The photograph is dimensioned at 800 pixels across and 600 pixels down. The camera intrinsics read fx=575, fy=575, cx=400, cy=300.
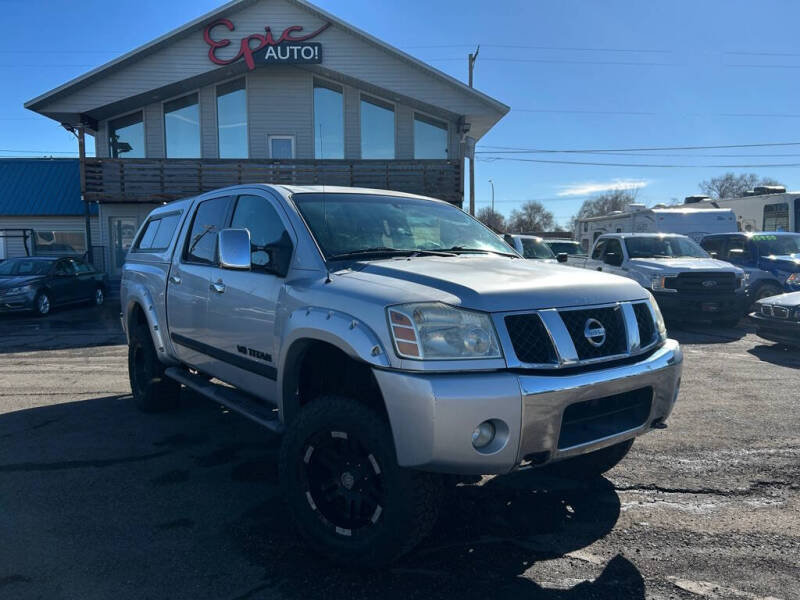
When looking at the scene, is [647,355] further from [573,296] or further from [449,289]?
[449,289]

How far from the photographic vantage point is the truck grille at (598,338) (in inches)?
110

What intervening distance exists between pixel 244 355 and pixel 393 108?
684 inches

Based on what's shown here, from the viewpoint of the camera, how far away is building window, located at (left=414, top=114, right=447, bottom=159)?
1995 cm

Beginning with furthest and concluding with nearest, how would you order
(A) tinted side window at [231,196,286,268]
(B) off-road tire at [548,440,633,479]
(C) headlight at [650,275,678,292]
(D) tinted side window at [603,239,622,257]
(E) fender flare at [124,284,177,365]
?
(D) tinted side window at [603,239,622,257]
(C) headlight at [650,275,678,292]
(E) fender flare at [124,284,177,365]
(B) off-road tire at [548,440,633,479]
(A) tinted side window at [231,196,286,268]

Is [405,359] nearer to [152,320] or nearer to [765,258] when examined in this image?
[152,320]

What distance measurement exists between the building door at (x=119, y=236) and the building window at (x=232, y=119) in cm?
416

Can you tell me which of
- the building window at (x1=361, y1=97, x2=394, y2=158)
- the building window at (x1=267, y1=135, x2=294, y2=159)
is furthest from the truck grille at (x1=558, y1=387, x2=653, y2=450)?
the building window at (x1=267, y1=135, x2=294, y2=159)

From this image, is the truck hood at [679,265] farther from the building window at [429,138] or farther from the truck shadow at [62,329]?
the building window at [429,138]

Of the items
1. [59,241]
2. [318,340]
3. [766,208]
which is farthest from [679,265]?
[59,241]

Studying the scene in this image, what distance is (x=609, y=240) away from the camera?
12586 mm

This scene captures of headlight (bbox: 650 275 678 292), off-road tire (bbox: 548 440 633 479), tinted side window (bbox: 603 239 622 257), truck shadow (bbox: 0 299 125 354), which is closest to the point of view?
off-road tire (bbox: 548 440 633 479)

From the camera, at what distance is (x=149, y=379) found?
5.56 m

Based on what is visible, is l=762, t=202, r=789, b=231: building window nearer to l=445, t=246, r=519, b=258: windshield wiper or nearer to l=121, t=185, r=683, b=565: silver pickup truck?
l=445, t=246, r=519, b=258: windshield wiper

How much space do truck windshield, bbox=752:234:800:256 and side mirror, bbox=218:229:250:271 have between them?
1220 cm
